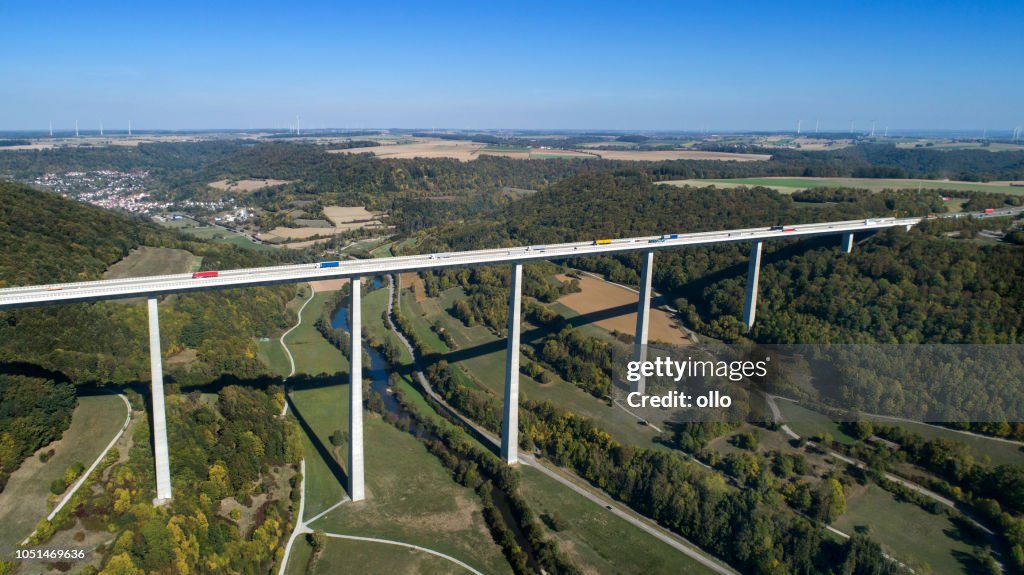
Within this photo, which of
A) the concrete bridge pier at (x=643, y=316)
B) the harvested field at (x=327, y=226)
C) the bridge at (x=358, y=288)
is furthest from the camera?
the harvested field at (x=327, y=226)

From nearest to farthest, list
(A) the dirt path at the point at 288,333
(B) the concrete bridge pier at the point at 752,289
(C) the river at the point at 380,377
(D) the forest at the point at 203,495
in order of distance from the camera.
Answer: (D) the forest at the point at 203,495, (A) the dirt path at the point at 288,333, (C) the river at the point at 380,377, (B) the concrete bridge pier at the point at 752,289

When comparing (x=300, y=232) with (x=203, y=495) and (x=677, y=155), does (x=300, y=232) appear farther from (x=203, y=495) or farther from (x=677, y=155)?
(x=677, y=155)

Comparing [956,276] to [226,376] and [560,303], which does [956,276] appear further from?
[226,376]

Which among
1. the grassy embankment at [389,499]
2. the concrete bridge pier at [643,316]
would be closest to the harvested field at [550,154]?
the concrete bridge pier at [643,316]

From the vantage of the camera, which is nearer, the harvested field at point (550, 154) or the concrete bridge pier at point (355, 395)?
the concrete bridge pier at point (355, 395)

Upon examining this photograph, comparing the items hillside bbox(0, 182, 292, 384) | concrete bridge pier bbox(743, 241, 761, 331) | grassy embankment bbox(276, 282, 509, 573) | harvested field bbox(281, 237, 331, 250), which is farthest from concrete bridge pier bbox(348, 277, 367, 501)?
harvested field bbox(281, 237, 331, 250)

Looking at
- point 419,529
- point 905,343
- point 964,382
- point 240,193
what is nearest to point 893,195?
point 905,343

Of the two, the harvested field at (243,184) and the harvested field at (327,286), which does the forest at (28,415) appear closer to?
the harvested field at (327,286)
